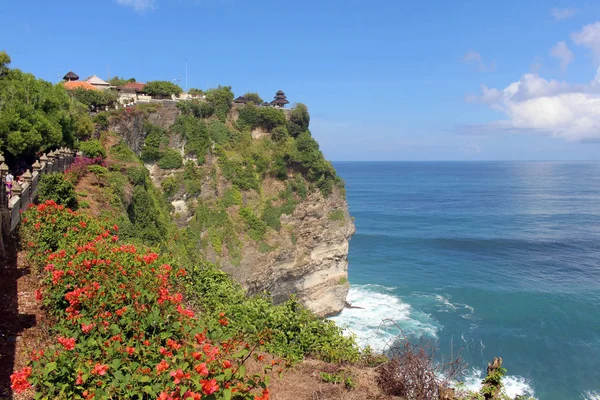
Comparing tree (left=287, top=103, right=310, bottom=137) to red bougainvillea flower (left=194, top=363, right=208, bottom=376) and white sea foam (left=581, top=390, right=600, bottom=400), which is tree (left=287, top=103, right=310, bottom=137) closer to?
white sea foam (left=581, top=390, right=600, bottom=400)

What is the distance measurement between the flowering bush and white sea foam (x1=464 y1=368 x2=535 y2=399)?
23172 mm

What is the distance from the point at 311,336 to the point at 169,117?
102ft

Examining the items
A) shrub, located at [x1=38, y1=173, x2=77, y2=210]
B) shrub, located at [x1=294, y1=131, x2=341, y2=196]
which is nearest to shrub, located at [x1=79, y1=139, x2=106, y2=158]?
shrub, located at [x1=38, y1=173, x2=77, y2=210]

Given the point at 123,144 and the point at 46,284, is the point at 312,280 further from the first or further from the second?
the point at 46,284

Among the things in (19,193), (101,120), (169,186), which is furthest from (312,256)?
(19,193)

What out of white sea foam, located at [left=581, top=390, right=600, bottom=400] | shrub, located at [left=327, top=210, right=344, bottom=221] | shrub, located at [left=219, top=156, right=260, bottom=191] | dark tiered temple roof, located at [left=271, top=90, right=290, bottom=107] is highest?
dark tiered temple roof, located at [left=271, top=90, right=290, bottom=107]

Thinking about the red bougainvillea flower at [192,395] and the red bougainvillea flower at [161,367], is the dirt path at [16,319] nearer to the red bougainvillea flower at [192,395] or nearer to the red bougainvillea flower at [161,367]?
the red bougainvillea flower at [161,367]

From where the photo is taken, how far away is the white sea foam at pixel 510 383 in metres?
25.5

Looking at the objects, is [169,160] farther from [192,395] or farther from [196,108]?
[192,395]

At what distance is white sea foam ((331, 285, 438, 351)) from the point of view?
109ft

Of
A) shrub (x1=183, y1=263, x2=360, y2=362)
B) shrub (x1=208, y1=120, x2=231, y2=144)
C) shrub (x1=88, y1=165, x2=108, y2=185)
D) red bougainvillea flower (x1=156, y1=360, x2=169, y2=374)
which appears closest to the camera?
red bougainvillea flower (x1=156, y1=360, x2=169, y2=374)

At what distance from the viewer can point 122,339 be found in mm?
6188

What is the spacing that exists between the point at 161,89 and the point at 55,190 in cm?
2965

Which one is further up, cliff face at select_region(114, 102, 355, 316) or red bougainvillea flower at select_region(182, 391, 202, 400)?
red bougainvillea flower at select_region(182, 391, 202, 400)
